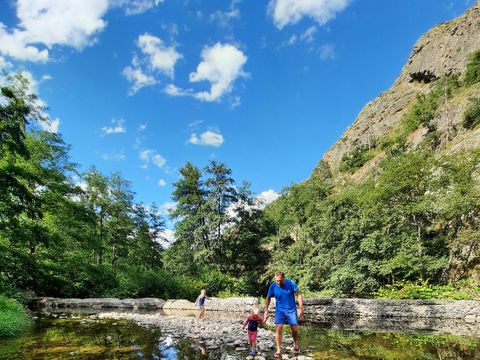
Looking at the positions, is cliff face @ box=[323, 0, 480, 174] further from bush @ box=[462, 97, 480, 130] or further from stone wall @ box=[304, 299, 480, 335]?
stone wall @ box=[304, 299, 480, 335]

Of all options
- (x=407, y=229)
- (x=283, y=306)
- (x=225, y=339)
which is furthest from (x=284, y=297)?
(x=407, y=229)

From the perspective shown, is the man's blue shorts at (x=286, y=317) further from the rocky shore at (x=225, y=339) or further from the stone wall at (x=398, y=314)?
the stone wall at (x=398, y=314)

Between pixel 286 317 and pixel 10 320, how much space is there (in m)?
8.78

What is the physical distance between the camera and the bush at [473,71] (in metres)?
55.2

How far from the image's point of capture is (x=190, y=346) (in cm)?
889

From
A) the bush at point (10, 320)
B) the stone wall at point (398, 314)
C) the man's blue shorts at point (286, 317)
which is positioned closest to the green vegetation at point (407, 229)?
the stone wall at point (398, 314)

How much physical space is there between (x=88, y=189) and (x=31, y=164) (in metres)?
13.1

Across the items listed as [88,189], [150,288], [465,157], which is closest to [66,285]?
[150,288]

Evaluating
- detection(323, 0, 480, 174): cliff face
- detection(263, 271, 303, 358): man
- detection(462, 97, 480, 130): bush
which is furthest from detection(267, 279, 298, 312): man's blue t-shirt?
detection(323, 0, 480, 174): cliff face

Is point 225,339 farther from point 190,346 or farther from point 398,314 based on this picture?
point 398,314

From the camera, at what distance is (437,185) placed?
73.6 feet

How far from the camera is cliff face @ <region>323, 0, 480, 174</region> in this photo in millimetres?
66500

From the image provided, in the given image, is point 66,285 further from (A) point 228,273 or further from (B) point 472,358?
(B) point 472,358

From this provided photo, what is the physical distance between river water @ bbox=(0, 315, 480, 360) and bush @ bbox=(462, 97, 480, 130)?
40721 millimetres
